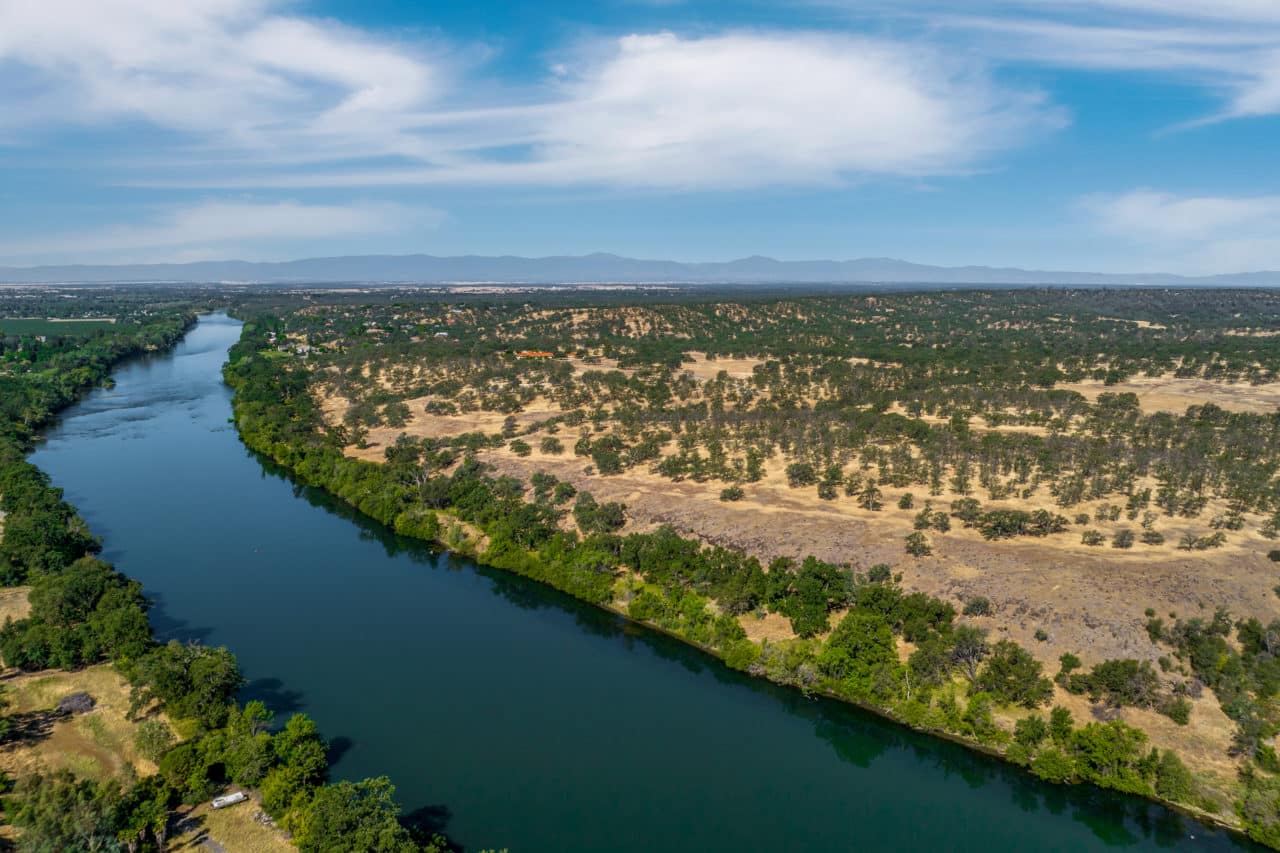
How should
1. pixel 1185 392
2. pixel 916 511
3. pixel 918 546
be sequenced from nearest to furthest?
1. pixel 918 546
2. pixel 916 511
3. pixel 1185 392

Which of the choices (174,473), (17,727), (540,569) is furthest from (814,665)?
(174,473)

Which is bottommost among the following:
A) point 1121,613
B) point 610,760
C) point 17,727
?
point 610,760

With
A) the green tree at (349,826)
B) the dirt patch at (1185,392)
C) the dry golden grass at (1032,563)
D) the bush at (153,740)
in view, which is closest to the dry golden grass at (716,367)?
the dirt patch at (1185,392)

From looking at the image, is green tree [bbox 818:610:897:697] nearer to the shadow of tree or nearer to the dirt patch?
the shadow of tree

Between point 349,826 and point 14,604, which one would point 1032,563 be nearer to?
point 349,826

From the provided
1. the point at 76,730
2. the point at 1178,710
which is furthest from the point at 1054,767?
the point at 76,730

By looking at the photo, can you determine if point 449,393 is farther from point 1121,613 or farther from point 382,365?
point 1121,613

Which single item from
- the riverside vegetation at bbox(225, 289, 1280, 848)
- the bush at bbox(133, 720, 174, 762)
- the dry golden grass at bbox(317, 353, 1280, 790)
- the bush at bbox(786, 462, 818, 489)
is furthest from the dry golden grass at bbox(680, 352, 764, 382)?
the bush at bbox(133, 720, 174, 762)

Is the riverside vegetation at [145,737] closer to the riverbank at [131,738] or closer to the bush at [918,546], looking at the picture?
the riverbank at [131,738]
